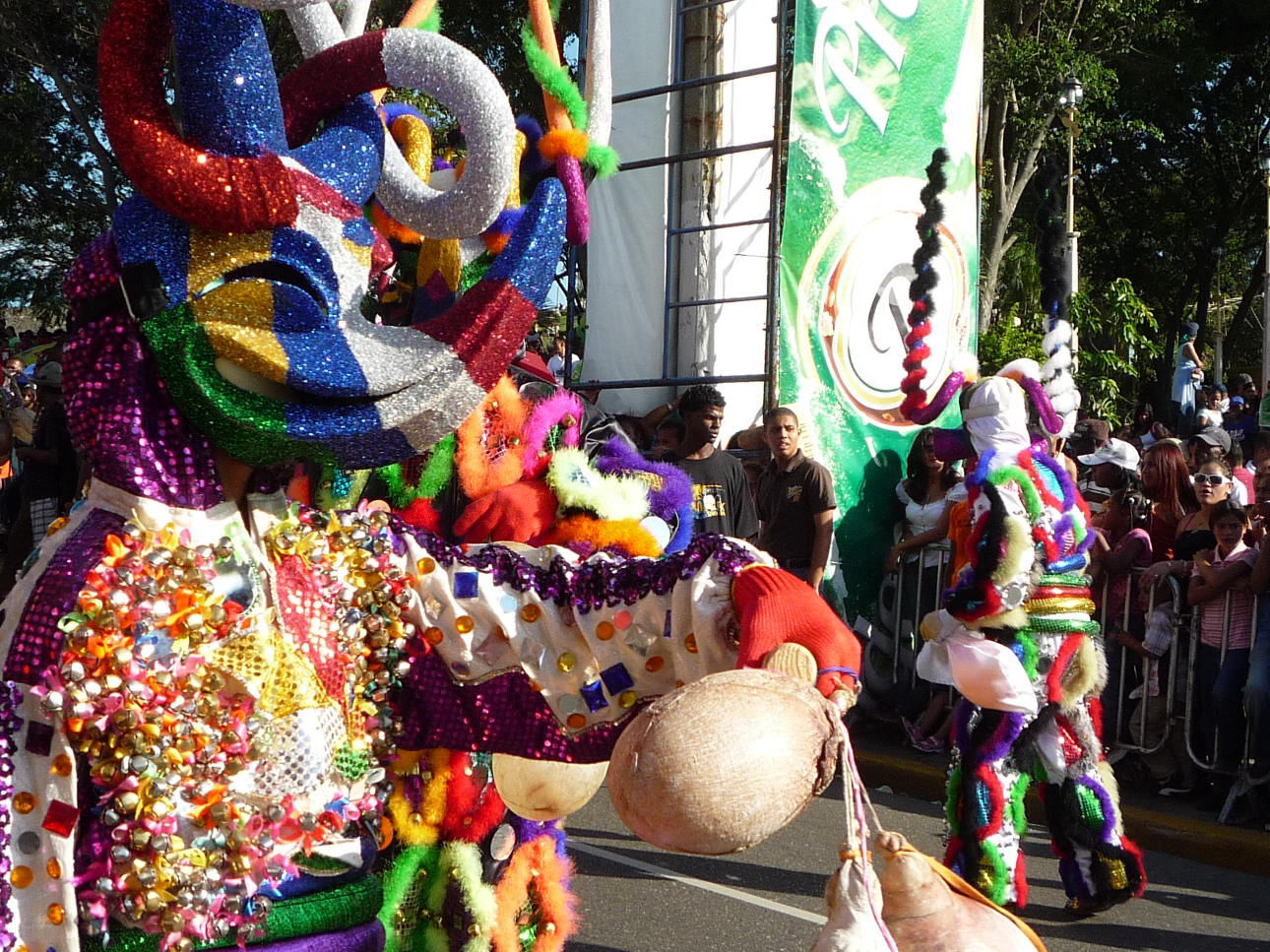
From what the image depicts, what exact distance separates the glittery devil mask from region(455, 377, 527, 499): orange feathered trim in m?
0.82

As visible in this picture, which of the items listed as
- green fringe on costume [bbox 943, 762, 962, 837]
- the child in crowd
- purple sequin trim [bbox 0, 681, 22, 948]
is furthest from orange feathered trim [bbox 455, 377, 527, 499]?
the child in crowd

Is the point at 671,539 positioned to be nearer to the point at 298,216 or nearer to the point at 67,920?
the point at 298,216

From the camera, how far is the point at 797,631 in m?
1.66

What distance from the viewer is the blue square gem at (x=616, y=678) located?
1.99 metres

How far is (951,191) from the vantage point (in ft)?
28.9

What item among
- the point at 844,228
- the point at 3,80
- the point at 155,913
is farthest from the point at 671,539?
the point at 3,80

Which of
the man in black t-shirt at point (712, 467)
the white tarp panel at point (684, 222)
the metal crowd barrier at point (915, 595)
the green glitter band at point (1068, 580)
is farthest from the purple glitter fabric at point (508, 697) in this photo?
the white tarp panel at point (684, 222)

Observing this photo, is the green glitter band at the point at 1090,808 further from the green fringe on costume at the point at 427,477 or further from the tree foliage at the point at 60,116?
the tree foliage at the point at 60,116

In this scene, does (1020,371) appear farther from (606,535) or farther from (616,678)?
(616,678)

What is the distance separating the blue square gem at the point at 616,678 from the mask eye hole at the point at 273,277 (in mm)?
630

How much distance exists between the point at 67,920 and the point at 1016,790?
3.57 m

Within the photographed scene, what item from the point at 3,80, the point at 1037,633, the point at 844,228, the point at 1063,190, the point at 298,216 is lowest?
the point at 1037,633

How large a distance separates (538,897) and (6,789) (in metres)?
1.52

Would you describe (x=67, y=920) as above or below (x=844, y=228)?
below
